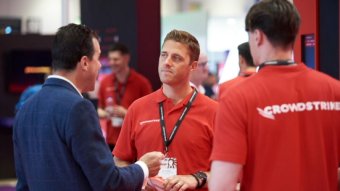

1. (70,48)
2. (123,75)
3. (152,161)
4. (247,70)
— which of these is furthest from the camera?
(123,75)

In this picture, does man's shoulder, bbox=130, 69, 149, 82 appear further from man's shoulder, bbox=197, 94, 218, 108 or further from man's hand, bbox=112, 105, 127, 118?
man's shoulder, bbox=197, 94, 218, 108

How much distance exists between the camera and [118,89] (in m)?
7.07

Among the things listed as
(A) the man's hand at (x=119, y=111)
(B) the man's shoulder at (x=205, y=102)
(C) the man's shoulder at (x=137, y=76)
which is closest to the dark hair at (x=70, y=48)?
(B) the man's shoulder at (x=205, y=102)

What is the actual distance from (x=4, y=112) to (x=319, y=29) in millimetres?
5435

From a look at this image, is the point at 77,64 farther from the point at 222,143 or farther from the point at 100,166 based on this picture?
the point at 222,143

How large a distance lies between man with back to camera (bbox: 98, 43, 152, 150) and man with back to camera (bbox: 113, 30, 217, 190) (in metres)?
3.29

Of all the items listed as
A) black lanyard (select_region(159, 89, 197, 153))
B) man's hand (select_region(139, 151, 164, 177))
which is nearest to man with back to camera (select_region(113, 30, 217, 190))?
black lanyard (select_region(159, 89, 197, 153))

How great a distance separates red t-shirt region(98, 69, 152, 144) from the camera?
6.78 m

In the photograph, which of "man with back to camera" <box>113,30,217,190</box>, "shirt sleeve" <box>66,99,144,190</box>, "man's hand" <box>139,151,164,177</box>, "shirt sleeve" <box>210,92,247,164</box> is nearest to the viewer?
"shirt sleeve" <box>210,92,247,164</box>

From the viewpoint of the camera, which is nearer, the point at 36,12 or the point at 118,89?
the point at 118,89

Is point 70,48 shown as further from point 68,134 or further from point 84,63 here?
point 68,134

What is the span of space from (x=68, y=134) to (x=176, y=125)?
0.83 meters

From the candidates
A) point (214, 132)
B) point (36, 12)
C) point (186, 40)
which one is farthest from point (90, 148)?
point (36, 12)

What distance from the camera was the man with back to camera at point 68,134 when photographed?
Answer: 2.45 meters
